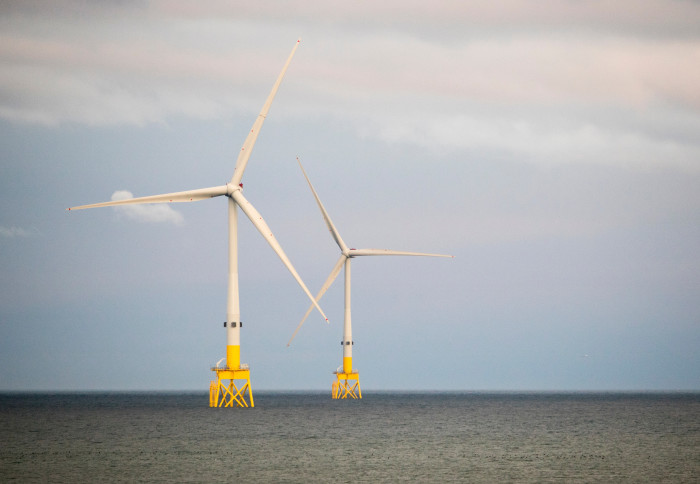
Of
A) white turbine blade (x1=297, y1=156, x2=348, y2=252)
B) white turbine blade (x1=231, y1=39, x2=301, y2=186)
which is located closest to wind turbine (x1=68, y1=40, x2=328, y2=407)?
white turbine blade (x1=231, y1=39, x2=301, y2=186)

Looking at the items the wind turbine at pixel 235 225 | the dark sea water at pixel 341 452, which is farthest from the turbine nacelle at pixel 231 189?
the dark sea water at pixel 341 452

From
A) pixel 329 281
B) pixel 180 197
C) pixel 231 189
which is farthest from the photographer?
pixel 329 281

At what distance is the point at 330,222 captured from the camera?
546 ft

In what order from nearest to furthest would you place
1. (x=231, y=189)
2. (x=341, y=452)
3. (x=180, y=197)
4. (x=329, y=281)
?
(x=341, y=452) → (x=180, y=197) → (x=231, y=189) → (x=329, y=281)

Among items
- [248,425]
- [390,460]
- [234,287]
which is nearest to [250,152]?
[234,287]

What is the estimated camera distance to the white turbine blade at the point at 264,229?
110125 mm

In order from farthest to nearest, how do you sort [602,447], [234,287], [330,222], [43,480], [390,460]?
[330,222]
[234,287]
[602,447]
[390,460]
[43,480]

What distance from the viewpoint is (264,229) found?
375 ft

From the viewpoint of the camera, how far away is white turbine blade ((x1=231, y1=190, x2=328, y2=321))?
110 m

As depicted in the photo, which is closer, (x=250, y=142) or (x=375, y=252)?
(x=250, y=142)

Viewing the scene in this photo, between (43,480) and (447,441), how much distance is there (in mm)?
49388

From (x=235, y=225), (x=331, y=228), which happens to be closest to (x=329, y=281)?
(x=331, y=228)

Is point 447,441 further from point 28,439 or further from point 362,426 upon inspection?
point 28,439

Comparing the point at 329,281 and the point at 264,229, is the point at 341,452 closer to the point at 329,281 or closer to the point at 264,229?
the point at 264,229
